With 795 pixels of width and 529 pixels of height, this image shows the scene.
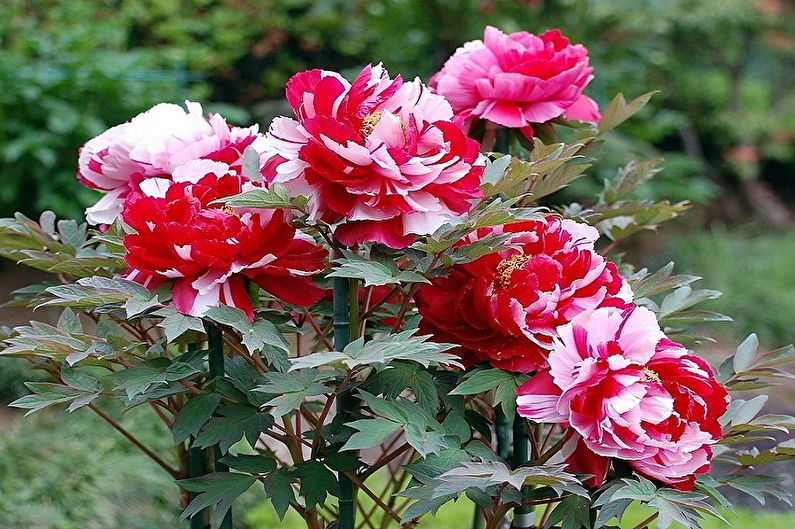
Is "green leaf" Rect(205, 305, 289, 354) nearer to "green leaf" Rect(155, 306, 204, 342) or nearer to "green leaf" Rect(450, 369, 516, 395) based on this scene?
"green leaf" Rect(155, 306, 204, 342)

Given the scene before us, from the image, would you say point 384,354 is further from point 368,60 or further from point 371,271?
point 368,60

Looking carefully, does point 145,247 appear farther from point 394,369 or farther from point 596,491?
point 596,491

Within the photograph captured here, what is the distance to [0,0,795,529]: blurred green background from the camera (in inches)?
96.0

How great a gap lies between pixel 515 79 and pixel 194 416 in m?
0.46

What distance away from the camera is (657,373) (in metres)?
0.79

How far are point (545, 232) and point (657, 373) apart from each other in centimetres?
15

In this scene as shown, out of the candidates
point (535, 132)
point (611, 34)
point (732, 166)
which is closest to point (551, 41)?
point (535, 132)

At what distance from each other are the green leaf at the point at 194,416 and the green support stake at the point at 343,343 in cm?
11

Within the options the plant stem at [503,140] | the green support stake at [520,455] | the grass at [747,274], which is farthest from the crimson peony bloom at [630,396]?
the grass at [747,274]

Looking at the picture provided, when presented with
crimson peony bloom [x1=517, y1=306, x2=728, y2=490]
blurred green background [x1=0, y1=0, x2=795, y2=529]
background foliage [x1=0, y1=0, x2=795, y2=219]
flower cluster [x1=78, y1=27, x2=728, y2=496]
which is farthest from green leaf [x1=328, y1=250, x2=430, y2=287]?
background foliage [x1=0, y1=0, x2=795, y2=219]

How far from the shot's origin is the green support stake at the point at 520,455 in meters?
0.91

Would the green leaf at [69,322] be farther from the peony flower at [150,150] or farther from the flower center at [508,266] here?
the flower center at [508,266]

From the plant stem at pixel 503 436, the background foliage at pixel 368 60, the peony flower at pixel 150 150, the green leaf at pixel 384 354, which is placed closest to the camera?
the green leaf at pixel 384 354

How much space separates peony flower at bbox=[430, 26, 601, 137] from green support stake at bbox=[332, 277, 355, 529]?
261mm
